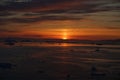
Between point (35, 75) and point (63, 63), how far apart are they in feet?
19.9

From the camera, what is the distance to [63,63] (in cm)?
2861

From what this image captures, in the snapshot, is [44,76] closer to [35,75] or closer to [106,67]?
[35,75]

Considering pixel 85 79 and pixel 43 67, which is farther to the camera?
pixel 43 67

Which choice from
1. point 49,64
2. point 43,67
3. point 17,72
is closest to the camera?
point 17,72

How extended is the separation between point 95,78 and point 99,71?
8.32ft

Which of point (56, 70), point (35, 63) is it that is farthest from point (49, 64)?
point (56, 70)

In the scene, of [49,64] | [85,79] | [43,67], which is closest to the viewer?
[85,79]

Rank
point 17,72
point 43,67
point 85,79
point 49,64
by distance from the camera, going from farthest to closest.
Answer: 1. point 49,64
2. point 43,67
3. point 17,72
4. point 85,79

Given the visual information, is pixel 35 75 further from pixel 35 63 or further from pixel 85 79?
pixel 35 63

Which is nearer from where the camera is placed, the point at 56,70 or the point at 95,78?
the point at 95,78

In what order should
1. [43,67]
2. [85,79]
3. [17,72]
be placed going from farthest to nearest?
[43,67], [17,72], [85,79]

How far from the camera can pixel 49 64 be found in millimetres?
27953

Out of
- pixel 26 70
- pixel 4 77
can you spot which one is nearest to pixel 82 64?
pixel 26 70

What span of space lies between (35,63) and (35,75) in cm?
544
